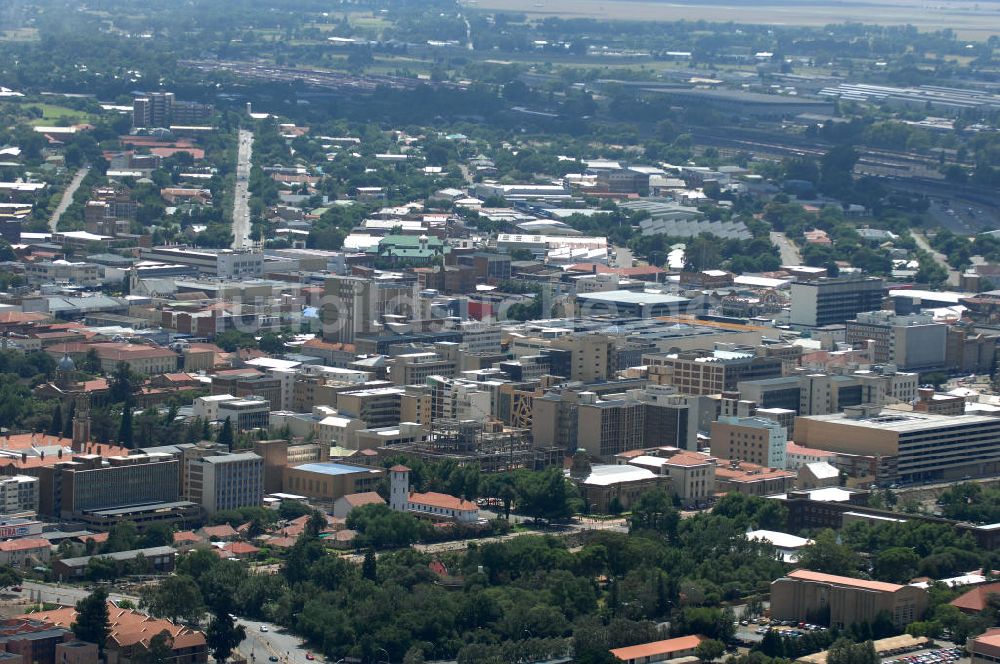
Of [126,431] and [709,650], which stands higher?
[126,431]

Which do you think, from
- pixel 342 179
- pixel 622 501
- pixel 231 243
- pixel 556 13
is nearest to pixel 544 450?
pixel 622 501

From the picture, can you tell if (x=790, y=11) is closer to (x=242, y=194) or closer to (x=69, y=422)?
(x=242, y=194)

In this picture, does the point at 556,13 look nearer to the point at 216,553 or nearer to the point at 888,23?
the point at 888,23

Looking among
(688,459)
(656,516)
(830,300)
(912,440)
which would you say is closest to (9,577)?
(656,516)

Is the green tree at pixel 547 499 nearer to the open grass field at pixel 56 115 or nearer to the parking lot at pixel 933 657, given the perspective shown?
the parking lot at pixel 933 657

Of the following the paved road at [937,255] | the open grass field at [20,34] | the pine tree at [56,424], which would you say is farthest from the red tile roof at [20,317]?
the open grass field at [20,34]

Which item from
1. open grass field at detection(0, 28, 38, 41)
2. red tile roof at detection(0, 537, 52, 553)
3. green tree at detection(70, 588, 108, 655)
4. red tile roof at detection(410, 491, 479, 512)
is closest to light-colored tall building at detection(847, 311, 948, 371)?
red tile roof at detection(410, 491, 479, 512)

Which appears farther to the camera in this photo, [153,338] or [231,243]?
[231,243]
